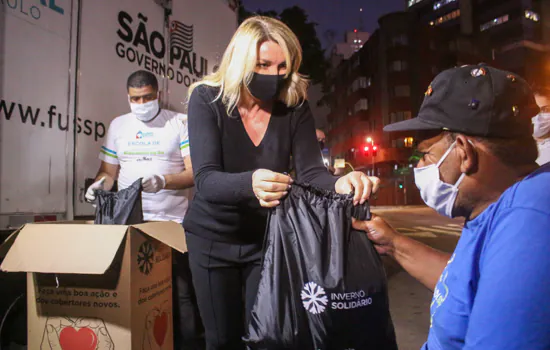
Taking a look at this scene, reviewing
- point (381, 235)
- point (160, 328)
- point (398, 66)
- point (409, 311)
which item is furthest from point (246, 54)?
point (398, 66)

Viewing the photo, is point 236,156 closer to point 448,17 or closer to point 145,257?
Answer: point 145,257

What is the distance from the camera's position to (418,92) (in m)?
44.2

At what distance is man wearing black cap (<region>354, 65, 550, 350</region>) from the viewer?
0.92 metres

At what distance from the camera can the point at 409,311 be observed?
4.93 meters

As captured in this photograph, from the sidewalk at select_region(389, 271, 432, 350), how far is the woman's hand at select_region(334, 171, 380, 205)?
2786 millimetres

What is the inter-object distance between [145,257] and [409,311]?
12.1ft

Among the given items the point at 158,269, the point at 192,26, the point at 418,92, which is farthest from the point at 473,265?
the point at 418,92

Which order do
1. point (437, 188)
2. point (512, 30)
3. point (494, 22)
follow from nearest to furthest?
1. point (437, 188)
2. point (512, 30)
3. point (494, 22)

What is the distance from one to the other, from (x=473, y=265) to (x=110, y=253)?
181cm

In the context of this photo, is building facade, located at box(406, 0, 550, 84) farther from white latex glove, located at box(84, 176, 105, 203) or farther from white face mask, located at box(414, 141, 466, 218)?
white face mask, located at box(414, 141, 466, 218)

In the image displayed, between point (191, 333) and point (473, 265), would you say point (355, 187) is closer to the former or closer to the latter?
point (473, 265)

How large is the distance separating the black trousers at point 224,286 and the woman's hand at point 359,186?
577 millimetres

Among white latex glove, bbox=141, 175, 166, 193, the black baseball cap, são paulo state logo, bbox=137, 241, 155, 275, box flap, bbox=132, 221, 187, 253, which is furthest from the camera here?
white latex glove, bbox=141, 175, 166, 193

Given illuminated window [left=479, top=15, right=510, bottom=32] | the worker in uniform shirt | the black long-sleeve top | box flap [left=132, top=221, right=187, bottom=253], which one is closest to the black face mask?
the black long-sleeve top
